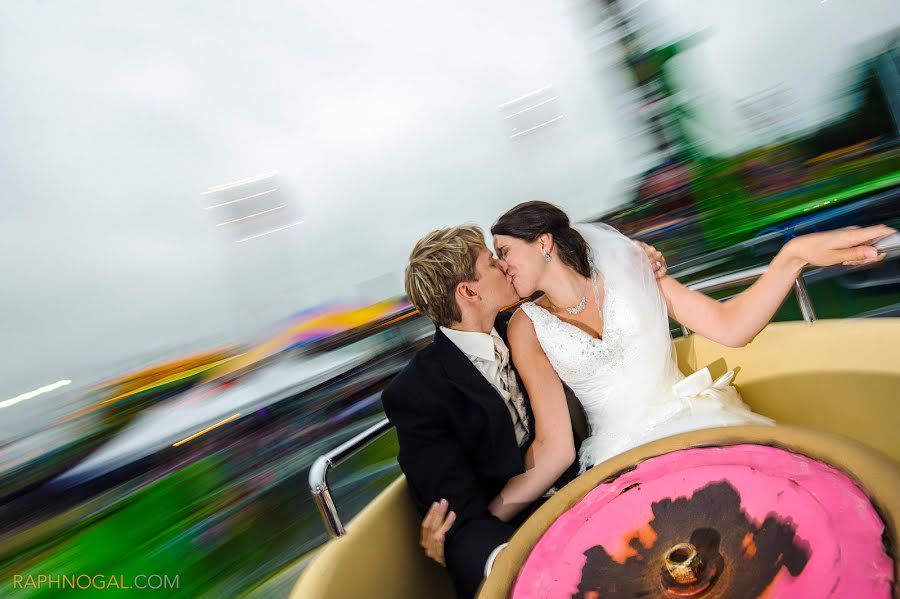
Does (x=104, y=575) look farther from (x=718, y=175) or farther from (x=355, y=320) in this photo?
(x=718, y=175)

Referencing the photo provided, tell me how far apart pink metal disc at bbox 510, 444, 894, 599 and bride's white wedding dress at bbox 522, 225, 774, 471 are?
2.33ft

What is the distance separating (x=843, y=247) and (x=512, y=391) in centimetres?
80

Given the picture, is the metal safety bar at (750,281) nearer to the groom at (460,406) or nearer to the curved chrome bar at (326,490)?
the groom at (460,406)

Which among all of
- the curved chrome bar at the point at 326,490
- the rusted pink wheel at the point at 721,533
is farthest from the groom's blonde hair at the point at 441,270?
the rusted pink wheel at the point at 721,533

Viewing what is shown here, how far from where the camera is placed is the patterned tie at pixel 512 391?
1.38 m

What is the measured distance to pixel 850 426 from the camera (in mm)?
1232

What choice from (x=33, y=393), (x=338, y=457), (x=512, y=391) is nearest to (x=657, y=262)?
(x=512, y=391)

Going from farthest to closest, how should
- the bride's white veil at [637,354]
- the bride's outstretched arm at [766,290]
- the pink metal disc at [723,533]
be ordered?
1. the bride's white veil at [637,354]
2. the bride's outstretched arm at [766,290]
3. the pink metal disc at [723,533]

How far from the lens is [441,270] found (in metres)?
1.33

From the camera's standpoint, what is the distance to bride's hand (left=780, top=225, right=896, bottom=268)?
1.03m

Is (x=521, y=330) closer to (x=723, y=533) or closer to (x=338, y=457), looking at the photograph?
(x=338, y=457)

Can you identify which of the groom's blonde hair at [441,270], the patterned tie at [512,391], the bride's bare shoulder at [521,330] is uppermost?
the groom's blonde hair at [441,270]

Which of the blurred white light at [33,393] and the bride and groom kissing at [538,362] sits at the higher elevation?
the blurred white light at [33,393]

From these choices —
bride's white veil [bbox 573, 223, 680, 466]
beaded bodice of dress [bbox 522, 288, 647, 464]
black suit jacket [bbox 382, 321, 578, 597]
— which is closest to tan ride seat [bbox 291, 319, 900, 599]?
black suit jacket [bbox 382, 321, 578, 597]
